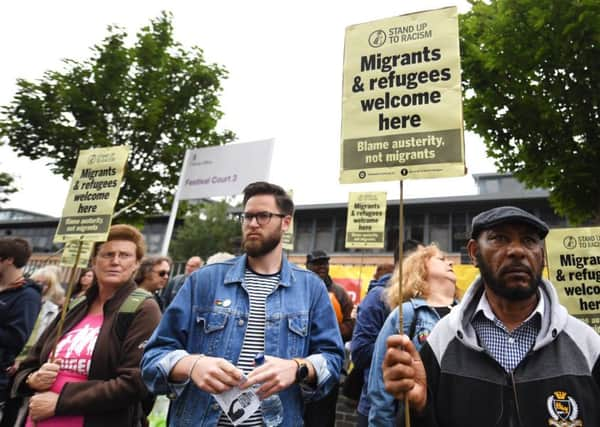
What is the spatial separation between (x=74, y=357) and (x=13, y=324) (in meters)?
1.56

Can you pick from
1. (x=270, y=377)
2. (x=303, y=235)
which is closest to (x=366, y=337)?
(x=270, y=377)

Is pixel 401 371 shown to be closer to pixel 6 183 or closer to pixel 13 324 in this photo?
pixel 13 324

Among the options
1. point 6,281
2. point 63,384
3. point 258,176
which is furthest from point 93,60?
point 63,384

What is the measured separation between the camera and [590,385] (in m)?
1.63

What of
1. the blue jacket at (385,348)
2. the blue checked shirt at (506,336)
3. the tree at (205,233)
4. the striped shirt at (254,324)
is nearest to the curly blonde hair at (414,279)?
the blue jacket at (385,348)

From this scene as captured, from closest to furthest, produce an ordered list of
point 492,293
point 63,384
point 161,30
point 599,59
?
point 492,293 → point 63,384 → point 599,59 → point 161,30

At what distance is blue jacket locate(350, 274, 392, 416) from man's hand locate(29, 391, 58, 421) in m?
2.15

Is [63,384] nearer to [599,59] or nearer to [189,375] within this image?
[189,375]

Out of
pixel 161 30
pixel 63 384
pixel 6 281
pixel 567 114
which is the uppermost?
pixel 161 30

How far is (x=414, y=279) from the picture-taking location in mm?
3033

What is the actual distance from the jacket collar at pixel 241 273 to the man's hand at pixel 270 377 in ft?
1.71

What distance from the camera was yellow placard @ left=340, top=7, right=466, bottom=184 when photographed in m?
1.95

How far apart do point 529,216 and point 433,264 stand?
1232mm

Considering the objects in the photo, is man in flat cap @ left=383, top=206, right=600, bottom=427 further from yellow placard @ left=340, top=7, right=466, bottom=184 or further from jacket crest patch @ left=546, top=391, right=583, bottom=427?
yellow placard @ left=340, top=7, right=466, bottom=184
